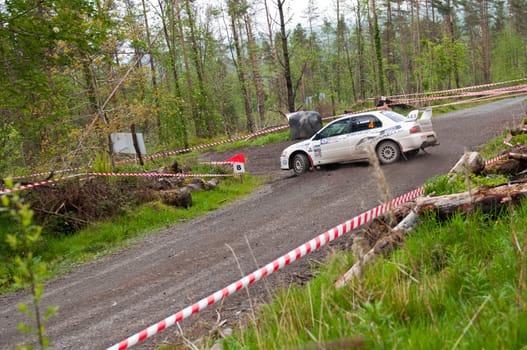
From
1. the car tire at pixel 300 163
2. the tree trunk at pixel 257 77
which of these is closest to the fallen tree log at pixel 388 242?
the car tire at pixel 300 163

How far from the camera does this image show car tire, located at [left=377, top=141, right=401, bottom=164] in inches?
519

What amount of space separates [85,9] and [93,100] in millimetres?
8202

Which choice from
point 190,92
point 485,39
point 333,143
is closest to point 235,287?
point 333,143

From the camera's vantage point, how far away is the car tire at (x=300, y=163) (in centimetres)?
1531

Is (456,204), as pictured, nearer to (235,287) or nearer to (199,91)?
(235,287)

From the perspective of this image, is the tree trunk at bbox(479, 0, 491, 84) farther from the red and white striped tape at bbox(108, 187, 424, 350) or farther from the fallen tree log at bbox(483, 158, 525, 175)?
the red and white striped tape at bbox(108, 187, 424, 350)

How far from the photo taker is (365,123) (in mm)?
13703

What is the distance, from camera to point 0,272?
8.62 metres

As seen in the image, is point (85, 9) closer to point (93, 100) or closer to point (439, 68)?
point (93, 100)

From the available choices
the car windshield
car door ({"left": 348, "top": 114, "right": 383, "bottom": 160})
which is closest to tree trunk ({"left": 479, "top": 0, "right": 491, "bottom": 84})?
the car windshield

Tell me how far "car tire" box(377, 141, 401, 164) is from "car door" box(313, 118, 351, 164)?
114cm

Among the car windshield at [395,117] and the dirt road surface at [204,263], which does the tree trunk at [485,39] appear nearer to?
the dirt road surface at [204,263]

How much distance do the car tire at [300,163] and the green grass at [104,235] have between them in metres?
3.04

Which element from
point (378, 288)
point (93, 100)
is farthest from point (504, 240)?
point (93, 100)
